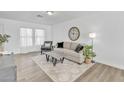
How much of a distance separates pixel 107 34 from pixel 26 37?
5.28 m

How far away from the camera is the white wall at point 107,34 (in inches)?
129

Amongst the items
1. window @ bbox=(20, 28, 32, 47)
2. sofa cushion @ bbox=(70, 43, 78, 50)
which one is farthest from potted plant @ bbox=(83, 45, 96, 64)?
window @ bbox=(20, 28, 32, 47)

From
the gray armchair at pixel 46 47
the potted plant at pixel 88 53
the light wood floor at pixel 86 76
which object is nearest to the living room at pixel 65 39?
the light wood floor at pixel 86 76

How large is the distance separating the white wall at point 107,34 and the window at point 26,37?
3723mm

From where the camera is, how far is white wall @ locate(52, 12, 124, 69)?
328cm

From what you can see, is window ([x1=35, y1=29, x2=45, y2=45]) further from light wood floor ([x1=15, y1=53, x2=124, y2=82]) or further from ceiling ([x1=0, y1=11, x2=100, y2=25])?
light wood floor ([x1=15, y1=53, x2=124, y2=82])

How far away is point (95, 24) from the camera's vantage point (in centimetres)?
413

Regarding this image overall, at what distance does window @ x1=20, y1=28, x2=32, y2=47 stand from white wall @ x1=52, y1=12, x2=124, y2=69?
372cm

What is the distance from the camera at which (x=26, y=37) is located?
6328mm

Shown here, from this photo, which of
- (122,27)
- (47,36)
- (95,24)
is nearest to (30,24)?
(47,36)

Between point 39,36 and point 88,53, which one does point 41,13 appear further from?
point 39,36

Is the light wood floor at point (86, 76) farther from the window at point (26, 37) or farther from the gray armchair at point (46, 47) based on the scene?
the window at point (26, 37)

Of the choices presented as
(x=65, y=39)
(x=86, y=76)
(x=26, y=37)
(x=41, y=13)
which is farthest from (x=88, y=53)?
(x=26, y=37)
